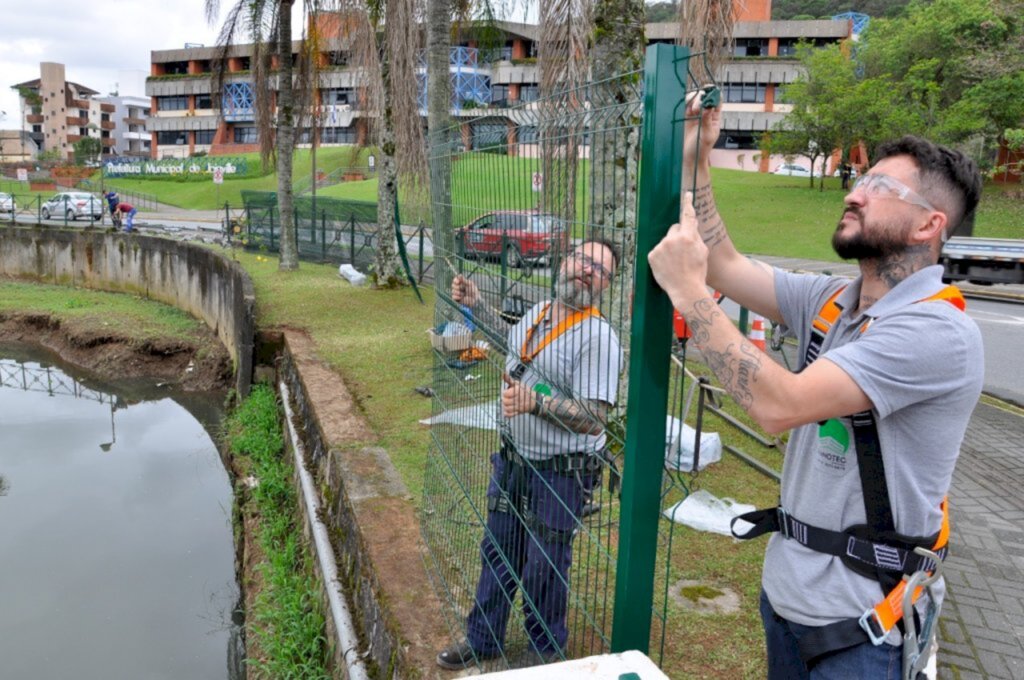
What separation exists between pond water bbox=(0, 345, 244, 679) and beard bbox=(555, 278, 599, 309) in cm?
506

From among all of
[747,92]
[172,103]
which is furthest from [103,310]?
[172,103]

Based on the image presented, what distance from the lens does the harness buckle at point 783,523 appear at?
6.73 feet

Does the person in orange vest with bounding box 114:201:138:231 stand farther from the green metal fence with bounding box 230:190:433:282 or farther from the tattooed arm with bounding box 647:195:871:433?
the tattooed arm with bounding box 647:195:871:433

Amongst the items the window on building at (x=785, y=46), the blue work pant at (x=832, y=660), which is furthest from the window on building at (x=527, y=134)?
the window on building at (x=785, y=46)

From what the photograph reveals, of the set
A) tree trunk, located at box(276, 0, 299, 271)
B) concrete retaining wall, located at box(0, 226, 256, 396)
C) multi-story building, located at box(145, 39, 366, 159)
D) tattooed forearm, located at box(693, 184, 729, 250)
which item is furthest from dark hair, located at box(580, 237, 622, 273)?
multi-story building, located at box(145, 39, 366, 159)

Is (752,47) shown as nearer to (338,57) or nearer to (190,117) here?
(338,57)

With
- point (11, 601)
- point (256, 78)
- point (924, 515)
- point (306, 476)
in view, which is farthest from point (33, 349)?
point (924, 515)

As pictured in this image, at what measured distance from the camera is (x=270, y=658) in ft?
17.8

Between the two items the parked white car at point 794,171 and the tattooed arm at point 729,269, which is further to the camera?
the parked white car at point 794,171

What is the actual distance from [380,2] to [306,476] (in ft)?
31.6

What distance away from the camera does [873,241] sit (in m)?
1.95

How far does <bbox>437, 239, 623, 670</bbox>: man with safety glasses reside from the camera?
2.61 m

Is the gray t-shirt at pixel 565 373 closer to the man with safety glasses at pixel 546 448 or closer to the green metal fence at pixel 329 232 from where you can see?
the man with safety glasses at pixel 546 448

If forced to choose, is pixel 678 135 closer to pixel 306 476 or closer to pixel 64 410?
pixel 306 476
